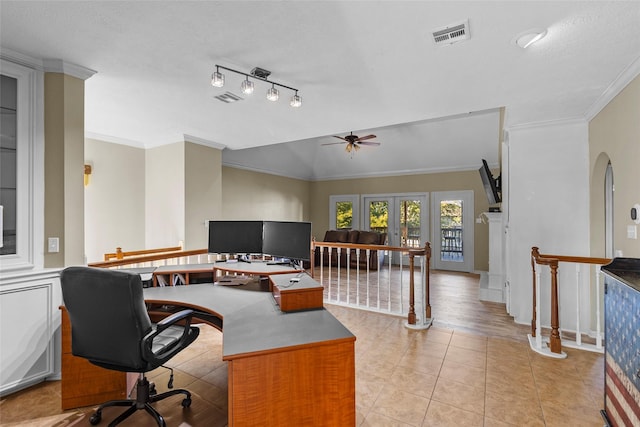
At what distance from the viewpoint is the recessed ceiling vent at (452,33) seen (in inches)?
77.1

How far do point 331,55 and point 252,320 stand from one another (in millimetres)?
2028

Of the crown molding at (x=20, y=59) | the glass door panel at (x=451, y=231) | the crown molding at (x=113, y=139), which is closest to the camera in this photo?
the crown molding at (x=20, y=59)

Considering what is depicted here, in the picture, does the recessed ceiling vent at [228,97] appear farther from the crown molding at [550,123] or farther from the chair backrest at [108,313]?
the crown molding at [550,123]

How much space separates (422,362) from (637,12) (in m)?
2.89

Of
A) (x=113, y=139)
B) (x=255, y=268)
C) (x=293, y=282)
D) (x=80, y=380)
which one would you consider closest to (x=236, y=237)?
(x=255, y=268)

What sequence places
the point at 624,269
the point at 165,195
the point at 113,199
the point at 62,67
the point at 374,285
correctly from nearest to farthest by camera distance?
the point at 624,269 < the point at 62,67 < the point at 113,199 < the point at 165,195 < the point at 374,285

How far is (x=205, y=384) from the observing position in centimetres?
248

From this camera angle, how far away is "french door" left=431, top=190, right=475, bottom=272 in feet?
25.0

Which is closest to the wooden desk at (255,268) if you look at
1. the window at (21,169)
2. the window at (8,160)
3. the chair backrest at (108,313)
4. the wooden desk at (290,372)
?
the wooden desk at (290,372)

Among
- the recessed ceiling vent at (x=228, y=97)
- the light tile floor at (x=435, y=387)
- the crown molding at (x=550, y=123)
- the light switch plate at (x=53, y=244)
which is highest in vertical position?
the recessed ceiling vent at (x=228, y=97)

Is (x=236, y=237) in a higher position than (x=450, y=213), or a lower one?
lower

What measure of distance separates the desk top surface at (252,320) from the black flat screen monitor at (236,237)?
587 millimetres

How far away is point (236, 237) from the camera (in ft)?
10.6

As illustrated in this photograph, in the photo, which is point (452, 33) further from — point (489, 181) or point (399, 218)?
point (399, 218)
